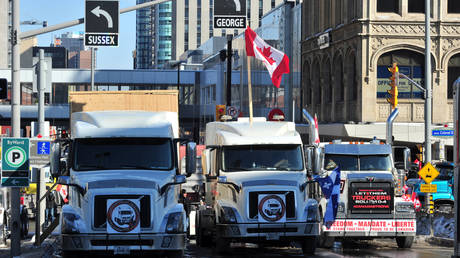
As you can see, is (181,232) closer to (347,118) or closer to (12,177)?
(12,177)

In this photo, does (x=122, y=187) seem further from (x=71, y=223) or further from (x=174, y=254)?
(x=174, y=254)

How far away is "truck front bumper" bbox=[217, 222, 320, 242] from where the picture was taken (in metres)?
18.9

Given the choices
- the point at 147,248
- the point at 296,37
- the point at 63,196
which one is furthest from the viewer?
Answer: the point at 296,37

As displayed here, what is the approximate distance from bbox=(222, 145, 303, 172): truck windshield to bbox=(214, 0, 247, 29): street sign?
419cm

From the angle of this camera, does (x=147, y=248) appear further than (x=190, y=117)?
No

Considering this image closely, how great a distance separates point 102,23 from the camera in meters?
22.2

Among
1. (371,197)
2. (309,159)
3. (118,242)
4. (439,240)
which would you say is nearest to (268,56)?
(371,197)

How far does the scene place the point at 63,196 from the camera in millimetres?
31203

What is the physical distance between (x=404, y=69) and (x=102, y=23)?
107 ft

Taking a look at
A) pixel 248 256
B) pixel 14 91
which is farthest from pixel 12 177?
pixel 248 256

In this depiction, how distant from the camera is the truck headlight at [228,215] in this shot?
62.7 feet

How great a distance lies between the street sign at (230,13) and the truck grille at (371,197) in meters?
5.32

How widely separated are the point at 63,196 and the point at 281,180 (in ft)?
46.5

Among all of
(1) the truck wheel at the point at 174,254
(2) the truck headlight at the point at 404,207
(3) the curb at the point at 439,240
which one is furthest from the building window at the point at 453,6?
(1) the truck wheel at the point at 174,254
